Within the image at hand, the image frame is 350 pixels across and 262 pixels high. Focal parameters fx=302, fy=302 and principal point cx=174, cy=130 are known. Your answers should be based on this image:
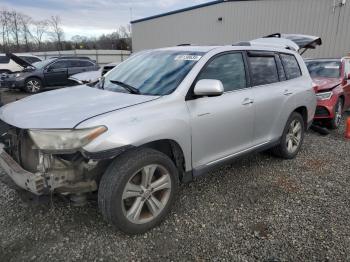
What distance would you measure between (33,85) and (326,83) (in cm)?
1152

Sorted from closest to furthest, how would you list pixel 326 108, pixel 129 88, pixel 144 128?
pixel 144 128 < pixel 129 88 < pixel 326 108

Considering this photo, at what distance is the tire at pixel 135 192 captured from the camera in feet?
8.27

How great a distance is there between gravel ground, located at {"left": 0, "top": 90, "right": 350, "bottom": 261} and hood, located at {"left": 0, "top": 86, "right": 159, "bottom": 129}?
0.66 meters

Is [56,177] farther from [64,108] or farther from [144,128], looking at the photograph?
[144,128]

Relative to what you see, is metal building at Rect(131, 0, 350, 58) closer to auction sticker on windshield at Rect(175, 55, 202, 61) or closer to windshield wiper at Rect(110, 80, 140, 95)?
auction sticker on windshield at Rect(175, 55, 202, 61)

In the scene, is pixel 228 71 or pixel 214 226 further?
pixel 228 71

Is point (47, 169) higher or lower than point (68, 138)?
lower

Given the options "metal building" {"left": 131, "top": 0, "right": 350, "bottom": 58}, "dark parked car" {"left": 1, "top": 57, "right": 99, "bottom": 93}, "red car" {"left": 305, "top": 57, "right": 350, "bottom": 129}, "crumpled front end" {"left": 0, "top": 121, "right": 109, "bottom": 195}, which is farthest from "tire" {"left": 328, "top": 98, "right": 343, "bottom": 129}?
"dark parked car" {"left": 1, "top": 57, "right": 99, "bottom": 93}

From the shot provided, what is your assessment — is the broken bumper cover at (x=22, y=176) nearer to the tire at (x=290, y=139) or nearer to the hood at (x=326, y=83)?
the tire at (x=290, y=139)

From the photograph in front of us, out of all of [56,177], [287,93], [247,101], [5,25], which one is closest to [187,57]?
[247,101]

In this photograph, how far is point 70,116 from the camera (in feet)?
8.30

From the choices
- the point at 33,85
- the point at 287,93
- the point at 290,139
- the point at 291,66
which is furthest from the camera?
the point at 33,85

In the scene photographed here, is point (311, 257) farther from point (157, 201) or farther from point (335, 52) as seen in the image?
point (335, 52)

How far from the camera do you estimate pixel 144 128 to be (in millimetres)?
2613
